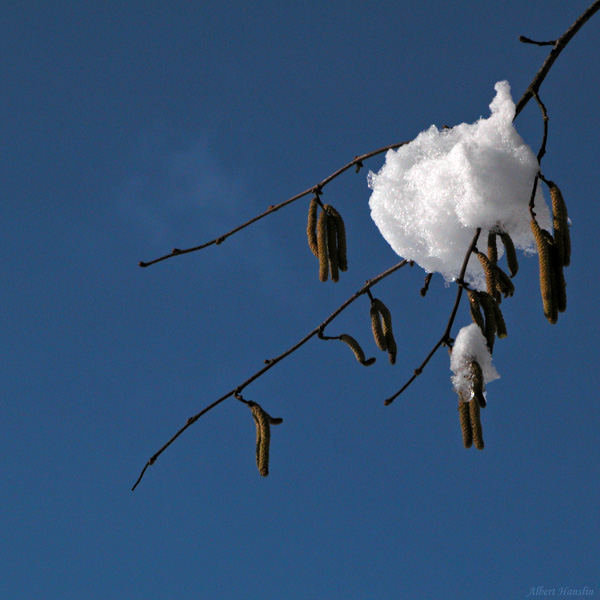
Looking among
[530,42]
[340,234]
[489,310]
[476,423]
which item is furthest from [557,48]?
[476,423]

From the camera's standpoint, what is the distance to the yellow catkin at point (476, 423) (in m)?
2.48

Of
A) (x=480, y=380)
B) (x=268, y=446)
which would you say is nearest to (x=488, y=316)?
(x=480, y=380)

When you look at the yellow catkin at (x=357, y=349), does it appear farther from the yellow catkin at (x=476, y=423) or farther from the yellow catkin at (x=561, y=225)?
the yellow catkin at (x=561, y=225)

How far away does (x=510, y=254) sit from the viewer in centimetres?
264

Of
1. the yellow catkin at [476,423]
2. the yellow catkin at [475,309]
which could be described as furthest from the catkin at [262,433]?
the yellow catkin at [475,309]

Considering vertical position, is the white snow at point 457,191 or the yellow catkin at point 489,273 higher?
the white snow at point 457,191

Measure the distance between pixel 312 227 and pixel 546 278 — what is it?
3.38ft

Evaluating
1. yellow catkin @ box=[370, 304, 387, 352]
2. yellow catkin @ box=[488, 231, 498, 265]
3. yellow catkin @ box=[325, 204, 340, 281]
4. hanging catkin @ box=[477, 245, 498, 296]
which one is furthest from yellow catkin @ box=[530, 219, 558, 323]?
yellow catkin @ box=[325, 204, 340, 281]

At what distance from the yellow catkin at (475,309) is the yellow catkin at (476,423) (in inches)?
10.2

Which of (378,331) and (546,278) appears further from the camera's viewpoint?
(378,331)

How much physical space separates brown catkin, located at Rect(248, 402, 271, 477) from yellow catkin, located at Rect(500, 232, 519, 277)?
1089 mm

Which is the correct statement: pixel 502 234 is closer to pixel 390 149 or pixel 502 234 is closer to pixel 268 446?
pixel 390 149

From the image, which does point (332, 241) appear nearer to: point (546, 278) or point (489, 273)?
point (489, 273)

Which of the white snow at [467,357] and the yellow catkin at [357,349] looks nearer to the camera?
the white snow at [467,357]
